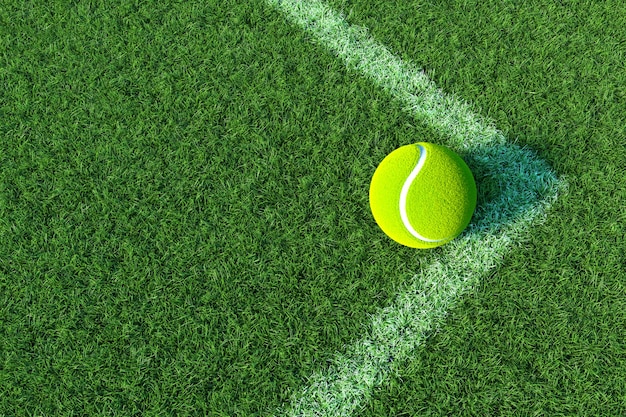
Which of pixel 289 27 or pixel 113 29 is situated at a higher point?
pixel 289 27

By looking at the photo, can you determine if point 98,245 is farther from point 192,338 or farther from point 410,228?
point 410,228

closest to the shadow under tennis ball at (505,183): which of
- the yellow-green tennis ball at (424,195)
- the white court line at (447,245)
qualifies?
the white court line at (447,245)

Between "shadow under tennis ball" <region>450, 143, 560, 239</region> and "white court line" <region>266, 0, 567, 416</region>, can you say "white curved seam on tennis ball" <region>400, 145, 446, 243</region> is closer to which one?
"white court line" <region>266, 0, 567, 416</region>

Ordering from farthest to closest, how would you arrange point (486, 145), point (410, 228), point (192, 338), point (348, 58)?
1. point (348, 58)
2. point (486, 145)
3. point (192, 338)
4. point (410, 228)

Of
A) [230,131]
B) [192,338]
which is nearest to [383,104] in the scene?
[230,131]

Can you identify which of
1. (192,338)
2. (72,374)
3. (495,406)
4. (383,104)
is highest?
(383,104)

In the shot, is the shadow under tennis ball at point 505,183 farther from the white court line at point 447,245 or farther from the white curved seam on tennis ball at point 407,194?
the white curved seam on tennis ball at point 407,194

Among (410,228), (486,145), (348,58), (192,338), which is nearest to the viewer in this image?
(410,228)
